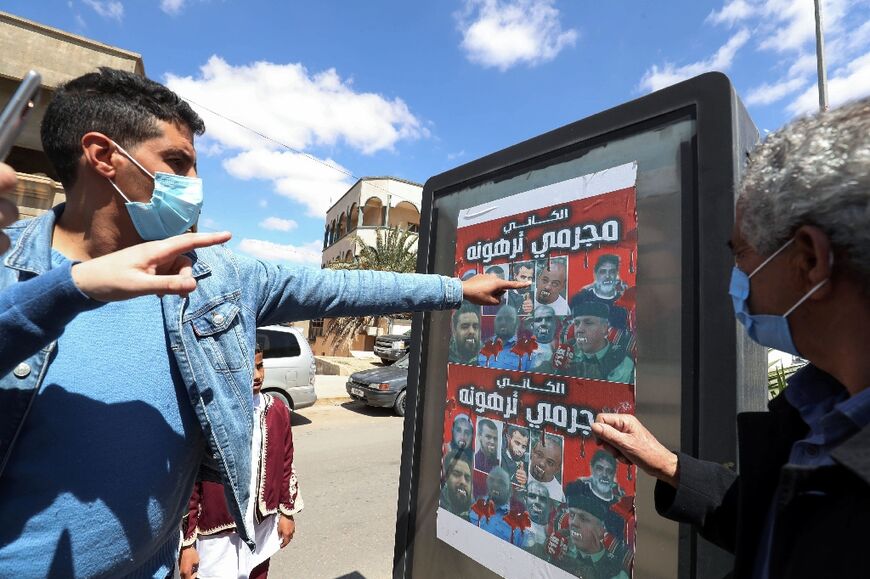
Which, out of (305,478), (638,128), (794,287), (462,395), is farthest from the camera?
(305,478)

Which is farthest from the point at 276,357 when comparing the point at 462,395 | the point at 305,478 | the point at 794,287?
the point at 794,287

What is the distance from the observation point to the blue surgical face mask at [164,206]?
1260 mm

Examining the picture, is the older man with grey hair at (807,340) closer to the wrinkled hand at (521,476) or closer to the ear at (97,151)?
the wrinkled hand at (521,476)

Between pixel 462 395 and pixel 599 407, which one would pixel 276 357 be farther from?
pixel 599 407

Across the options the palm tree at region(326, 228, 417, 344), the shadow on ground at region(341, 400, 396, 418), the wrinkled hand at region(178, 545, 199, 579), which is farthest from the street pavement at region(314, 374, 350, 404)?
the wrinkled hand at region(178, 545, 199, 579)

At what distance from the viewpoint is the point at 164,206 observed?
4.23ft

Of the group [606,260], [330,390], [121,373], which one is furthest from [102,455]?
[330,390]

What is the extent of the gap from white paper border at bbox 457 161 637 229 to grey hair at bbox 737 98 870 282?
1.73ft

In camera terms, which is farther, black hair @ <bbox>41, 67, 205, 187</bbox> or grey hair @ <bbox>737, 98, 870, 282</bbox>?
black hair @ <bbox>41, 67, 205, 187</bbox>

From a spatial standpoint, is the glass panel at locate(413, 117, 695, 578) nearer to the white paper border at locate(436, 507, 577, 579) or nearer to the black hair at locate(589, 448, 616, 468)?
the black hair at locate(589, 448, 616, 468)

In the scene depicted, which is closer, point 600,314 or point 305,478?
point 600,314

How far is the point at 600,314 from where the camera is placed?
1.49 m

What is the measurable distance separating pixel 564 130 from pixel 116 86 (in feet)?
4.65

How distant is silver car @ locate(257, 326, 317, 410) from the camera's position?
7.52m
